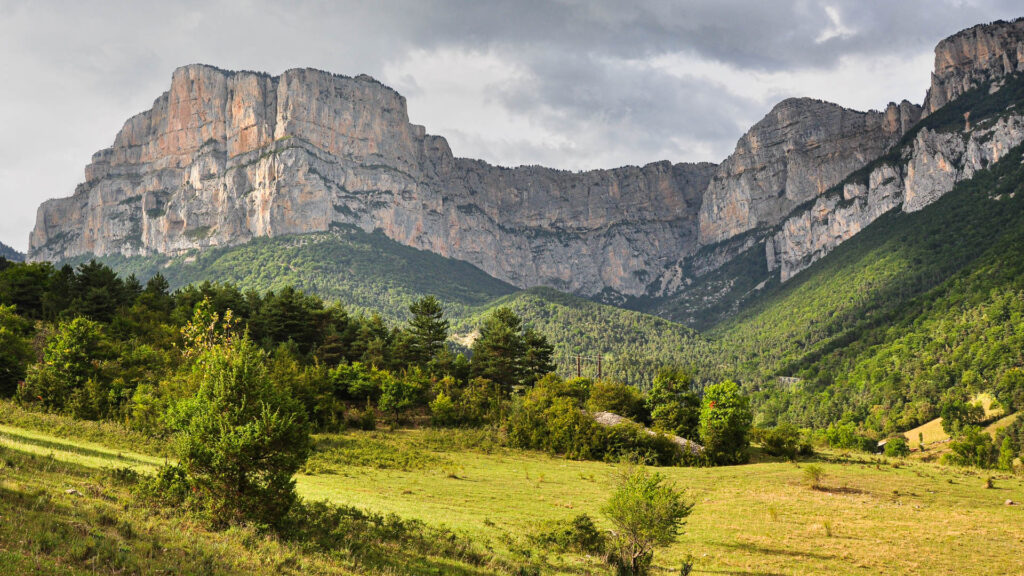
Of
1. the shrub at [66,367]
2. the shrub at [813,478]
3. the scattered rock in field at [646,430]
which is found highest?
the shrub at [66,367]

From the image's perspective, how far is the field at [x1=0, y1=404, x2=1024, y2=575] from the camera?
22.7 metres

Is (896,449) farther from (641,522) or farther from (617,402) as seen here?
(641,522)

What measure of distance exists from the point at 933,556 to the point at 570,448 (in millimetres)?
32240

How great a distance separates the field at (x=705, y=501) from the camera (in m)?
22.7

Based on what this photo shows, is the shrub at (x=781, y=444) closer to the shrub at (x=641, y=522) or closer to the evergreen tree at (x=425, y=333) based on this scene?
the evergreen tree at (x=425, y=333)

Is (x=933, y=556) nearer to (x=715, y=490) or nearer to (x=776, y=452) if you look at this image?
(x=715, y=490)

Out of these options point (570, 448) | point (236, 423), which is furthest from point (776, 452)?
point (236, 423)

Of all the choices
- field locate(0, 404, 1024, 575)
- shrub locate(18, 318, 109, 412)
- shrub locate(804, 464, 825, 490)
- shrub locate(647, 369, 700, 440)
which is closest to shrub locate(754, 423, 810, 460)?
field locate(0, 404, 1024, 575)

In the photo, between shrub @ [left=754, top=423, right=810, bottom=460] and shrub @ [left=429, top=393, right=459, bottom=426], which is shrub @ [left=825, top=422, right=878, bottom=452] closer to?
shrub @ [left=754, top=423, right=810, bottom=460]

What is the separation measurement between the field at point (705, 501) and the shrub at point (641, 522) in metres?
1.16

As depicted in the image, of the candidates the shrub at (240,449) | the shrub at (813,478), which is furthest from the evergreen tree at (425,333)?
the shrub at (240,449)

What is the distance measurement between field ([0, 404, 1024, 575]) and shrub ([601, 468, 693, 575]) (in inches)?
45.6

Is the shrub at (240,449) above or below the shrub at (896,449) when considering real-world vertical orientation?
above

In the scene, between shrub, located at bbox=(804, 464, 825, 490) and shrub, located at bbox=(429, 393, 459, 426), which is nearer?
shrub, located at bbox=(804, 464, 825, 490)
